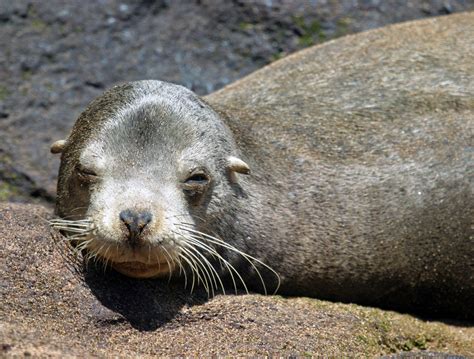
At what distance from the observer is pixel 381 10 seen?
10.5 meters

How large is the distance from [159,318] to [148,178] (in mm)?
860

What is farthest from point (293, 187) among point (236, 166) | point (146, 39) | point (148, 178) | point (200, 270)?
point (146, 39)

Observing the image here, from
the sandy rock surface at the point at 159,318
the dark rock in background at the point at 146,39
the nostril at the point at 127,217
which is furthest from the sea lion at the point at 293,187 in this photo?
the dark rock in background at the point at 146,39

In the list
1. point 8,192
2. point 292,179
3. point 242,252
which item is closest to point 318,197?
point 292,179

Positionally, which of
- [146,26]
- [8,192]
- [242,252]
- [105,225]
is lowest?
[8,192]

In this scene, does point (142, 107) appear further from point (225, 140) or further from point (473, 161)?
point (473, 161)

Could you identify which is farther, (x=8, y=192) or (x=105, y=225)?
(x=8, y=192)

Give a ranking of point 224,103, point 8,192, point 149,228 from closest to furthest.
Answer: point 149,228, point 224,103, point 8,192

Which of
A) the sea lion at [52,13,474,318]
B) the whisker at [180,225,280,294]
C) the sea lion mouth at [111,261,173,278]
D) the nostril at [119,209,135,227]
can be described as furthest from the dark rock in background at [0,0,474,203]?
the nostril at [119,209,135,227]

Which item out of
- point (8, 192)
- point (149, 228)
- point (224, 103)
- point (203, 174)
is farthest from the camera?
point (8, 192)

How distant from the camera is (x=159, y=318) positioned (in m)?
6.09

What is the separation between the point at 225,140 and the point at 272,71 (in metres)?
1.99

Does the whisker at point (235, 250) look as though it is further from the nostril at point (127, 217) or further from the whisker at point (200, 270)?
the nostril at point (127, 217)

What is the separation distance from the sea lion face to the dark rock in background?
3.17 meters
